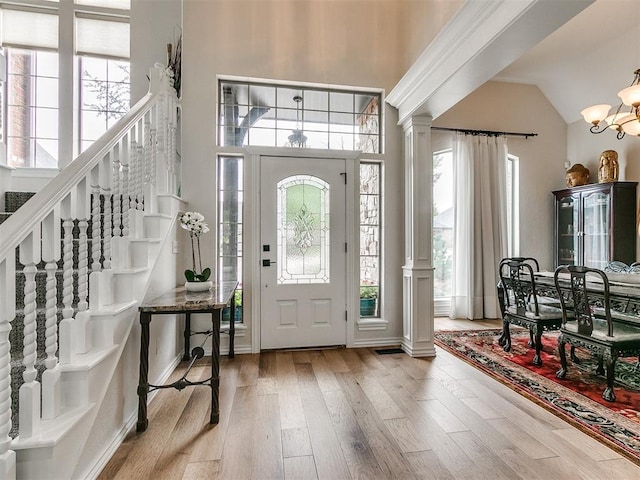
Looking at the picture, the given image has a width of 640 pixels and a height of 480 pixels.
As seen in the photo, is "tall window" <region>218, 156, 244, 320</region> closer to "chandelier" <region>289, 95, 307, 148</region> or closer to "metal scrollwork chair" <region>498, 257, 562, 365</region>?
"chandelier" <region>289, 95, 307, 148</region>

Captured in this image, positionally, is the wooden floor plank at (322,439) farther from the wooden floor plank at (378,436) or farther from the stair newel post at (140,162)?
the stair newel post at (140,162)

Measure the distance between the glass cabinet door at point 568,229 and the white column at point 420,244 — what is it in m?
3.01

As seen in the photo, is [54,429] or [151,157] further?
[151,157]

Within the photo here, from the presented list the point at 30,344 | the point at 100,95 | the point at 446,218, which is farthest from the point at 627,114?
the point at 100,95

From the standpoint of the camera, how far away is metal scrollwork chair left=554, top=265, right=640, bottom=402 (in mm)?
2404

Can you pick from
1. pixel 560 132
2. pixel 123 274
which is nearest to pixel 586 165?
pixel 560 132

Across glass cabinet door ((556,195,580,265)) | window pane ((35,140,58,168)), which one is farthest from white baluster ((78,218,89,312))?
glass cabinet door ((556,195,580,265))

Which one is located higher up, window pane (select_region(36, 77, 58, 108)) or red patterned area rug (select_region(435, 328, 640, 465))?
window pane (select_region(36, 77, 58, 108))

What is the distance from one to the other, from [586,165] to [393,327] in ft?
13.9

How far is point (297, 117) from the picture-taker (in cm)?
370

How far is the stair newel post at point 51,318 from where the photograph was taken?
1.41m

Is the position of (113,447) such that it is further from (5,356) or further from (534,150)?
(534,150)

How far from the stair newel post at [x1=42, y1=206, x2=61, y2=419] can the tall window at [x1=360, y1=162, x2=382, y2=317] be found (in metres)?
2.86

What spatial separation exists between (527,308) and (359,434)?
2.32m
